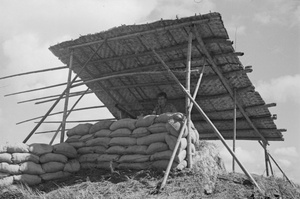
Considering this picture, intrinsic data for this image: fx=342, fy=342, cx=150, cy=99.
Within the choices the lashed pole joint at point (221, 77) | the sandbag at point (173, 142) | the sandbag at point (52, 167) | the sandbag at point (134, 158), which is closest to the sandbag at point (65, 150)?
the sandbag at point (52, 167)

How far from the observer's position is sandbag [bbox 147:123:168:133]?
6.07m

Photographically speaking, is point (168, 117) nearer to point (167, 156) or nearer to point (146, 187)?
point (167, 156)

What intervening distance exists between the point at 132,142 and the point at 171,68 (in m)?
2.50

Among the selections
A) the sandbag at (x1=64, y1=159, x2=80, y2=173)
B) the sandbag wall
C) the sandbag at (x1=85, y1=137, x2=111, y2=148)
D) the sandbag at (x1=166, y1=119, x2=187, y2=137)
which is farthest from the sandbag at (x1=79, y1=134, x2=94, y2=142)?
the sandbag at (x1=166, y1=119, x2=187, y2=137)

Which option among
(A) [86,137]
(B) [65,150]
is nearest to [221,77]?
(A) [86,137]

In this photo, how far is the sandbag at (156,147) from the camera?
5875 mm

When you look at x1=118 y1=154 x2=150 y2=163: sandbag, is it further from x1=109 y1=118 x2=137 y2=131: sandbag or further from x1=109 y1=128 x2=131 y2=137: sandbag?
x1=109 y1=118 x2=137 y2=131: sandbag

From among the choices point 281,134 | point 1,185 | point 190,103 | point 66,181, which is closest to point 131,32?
point 190,103

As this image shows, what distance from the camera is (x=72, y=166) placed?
6.69 meters

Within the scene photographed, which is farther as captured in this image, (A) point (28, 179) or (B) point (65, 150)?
(B) point (65, 150)

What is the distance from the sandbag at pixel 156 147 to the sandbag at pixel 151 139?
0.25ft

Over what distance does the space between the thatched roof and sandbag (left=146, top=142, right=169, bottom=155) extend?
1.41 meters

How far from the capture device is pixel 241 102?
9.21 m

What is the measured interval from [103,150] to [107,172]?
52cm
